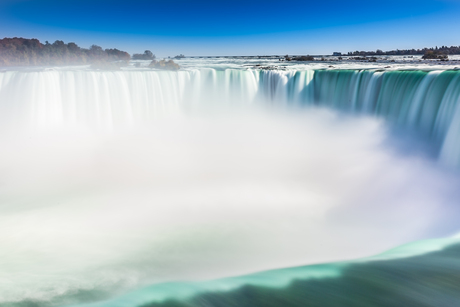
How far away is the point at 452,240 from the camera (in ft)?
14.4

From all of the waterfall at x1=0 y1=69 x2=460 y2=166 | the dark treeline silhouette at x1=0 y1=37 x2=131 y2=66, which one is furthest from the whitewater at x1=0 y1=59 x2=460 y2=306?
the dark treeline silhouette at x1=0 y1=37 x2=131 y2=66

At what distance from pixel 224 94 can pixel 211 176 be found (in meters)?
7.25

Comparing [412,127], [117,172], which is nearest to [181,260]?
[117,172]

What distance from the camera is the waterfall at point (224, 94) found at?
8.58 m

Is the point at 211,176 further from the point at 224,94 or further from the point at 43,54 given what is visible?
the point at 43,54

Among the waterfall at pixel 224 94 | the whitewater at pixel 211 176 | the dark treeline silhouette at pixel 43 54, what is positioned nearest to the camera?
the whitewater at pixel 211 176

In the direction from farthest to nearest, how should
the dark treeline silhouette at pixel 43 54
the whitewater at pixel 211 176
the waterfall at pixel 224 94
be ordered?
the dark treeline silhouette at pixel 43 54
the waterfall at pixel 224 94
the whitewater at pixel 211 176

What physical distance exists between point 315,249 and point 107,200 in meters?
5.15

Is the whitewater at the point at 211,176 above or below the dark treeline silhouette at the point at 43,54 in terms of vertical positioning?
below

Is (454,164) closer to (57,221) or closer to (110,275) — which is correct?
(110,275)

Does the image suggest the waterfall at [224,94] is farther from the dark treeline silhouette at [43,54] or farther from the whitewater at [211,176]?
the dark treeline silhouette at [43,54]

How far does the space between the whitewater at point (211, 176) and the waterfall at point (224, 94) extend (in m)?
0.05

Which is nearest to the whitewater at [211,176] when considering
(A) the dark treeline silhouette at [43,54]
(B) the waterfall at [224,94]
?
(B) the waterfall at [224,94]

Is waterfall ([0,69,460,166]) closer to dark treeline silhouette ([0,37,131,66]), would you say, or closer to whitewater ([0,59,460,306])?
whitewater ([0,59,460,306])
